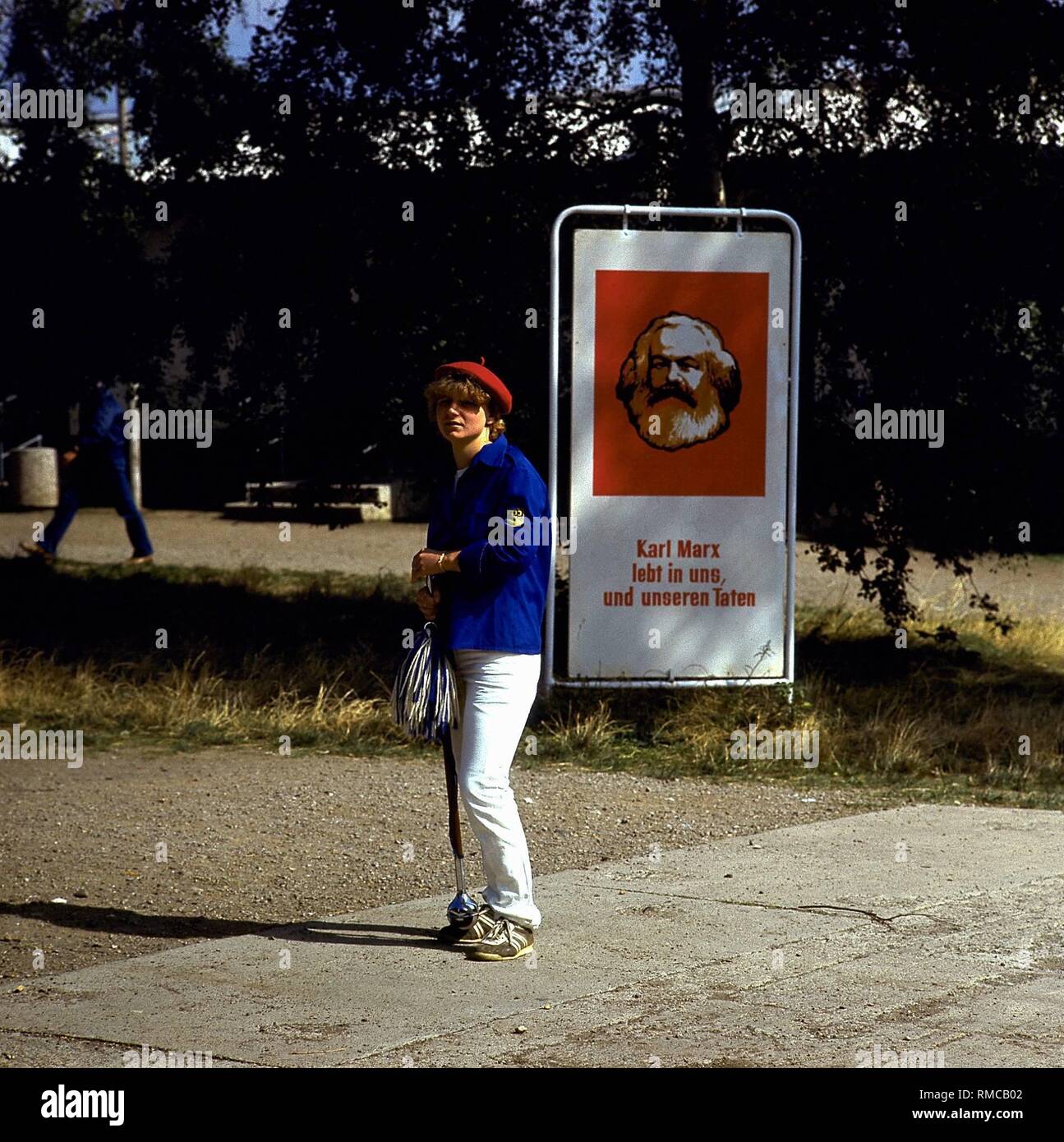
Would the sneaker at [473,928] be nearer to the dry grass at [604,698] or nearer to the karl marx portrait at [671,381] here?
the dry grass at [604,698]

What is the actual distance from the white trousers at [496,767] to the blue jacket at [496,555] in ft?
0.23

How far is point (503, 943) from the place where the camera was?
6.05 meters

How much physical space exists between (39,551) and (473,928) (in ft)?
39.6

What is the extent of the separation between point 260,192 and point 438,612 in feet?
27.0

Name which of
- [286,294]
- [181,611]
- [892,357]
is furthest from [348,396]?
[892,357]

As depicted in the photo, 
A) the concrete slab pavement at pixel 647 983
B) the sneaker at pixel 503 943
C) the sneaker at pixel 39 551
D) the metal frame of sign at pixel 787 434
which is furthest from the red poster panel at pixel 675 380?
the sneaker at pixel 39 551

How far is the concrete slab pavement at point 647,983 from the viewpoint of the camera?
16.7ft

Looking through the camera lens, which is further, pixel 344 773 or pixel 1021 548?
pixel 1021 548

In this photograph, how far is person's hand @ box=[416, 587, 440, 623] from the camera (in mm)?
6184

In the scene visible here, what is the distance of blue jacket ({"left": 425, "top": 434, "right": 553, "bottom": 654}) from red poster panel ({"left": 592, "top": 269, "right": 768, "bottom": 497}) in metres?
4.63

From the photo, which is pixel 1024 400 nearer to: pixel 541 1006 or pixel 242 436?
pixel 242 436

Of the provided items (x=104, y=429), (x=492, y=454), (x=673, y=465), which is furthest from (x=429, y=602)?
(x=104, y=429)

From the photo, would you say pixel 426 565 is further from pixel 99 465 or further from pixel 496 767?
pixel 99 465

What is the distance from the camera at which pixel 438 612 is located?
6.26 meters
